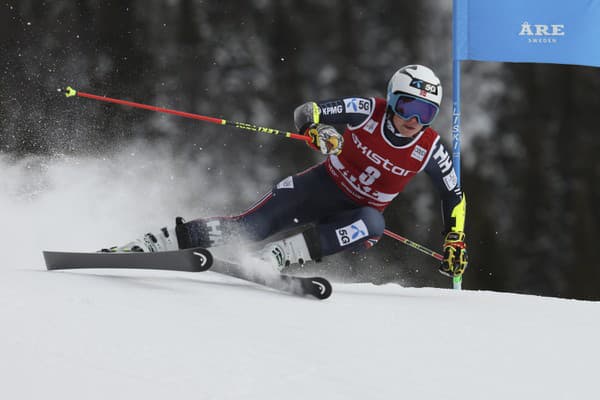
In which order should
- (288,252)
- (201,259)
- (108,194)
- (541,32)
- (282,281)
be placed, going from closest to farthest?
(201,259) < (282,281) < (288,252) < (541,32) < (108,194)

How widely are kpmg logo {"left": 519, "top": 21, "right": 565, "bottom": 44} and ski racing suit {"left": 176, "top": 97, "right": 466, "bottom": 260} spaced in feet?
3.37

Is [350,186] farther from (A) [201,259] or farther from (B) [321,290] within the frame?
(A) [201,259]

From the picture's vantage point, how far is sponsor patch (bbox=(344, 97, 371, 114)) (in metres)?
2.97

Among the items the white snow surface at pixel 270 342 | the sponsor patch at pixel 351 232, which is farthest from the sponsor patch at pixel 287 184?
the white snow surface at pixel 270 342

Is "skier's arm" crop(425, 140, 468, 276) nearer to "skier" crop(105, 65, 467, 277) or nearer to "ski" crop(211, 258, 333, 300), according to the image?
"skier" crop(105, 65, 467, 277)

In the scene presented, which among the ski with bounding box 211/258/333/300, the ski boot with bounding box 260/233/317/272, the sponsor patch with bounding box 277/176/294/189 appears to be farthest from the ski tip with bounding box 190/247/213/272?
the sponsor patch with bounding box 277/176/294/189

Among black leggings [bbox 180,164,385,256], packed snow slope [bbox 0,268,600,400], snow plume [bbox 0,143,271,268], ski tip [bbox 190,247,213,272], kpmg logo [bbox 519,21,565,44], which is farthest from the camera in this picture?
snow plume [bbox 0,143,271,268]

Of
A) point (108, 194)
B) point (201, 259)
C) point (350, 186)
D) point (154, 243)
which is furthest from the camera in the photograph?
point (108, 194)

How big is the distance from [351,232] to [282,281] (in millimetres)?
426

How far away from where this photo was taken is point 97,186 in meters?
4.38

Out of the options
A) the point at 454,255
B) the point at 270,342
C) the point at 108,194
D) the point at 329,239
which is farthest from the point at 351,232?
the point at 108,194

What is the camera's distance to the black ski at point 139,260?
7.82 ft

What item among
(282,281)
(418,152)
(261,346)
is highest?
(418,152)

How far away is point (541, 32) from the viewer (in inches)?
141
